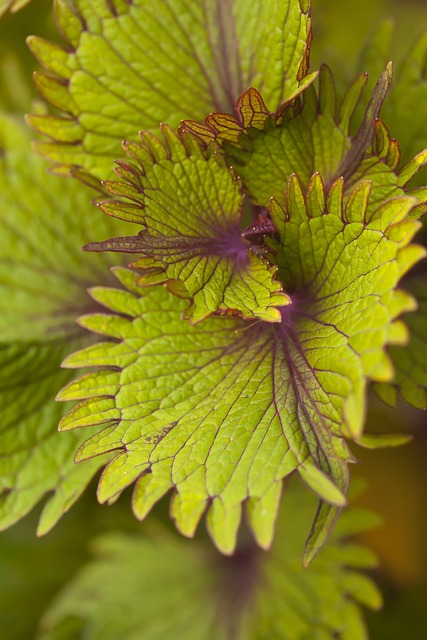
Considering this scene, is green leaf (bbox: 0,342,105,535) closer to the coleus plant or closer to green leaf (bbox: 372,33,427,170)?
the coleus plant

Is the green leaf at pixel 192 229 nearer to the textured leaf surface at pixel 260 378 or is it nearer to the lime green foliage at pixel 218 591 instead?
the textured leaf surface at pixel 260 378

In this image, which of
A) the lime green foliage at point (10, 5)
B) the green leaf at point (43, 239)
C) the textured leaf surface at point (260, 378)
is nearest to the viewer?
the textured leaf surface at point (260, 378)

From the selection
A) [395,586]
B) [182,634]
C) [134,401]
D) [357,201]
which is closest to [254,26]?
[357,201]

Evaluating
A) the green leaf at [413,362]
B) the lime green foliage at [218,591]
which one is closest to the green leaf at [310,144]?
the green leaf at [413,362]

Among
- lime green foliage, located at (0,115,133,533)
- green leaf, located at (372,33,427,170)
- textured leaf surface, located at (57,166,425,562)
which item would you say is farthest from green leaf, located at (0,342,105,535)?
green leaf, located at (372,33,427,170)

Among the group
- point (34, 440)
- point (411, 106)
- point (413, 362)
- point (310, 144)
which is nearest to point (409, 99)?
point (411, 106)

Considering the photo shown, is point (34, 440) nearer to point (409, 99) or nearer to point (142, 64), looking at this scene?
point (142, 64)
